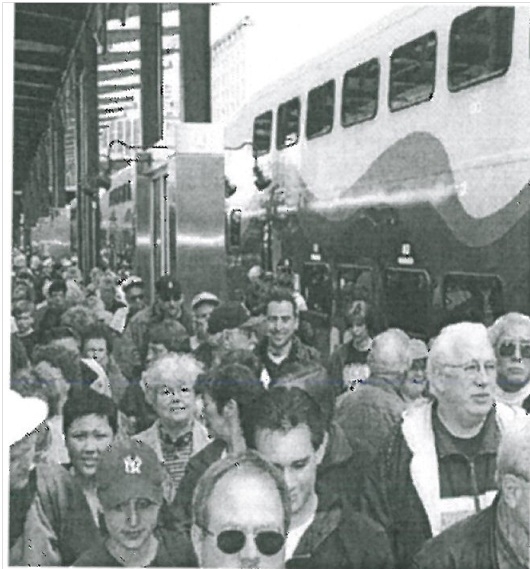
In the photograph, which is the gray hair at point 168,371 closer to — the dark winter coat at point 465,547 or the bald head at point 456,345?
the bald head at point 456,345

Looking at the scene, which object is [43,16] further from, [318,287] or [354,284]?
[354,284]

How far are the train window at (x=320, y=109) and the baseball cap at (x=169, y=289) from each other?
91 centimetres

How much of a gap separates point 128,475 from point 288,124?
5.23ft

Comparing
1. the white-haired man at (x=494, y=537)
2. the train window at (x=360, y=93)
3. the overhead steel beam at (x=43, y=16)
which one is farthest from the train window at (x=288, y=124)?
the white-haired man at (x=494, y=537)

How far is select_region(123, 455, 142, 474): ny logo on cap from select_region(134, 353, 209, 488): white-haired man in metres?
0.07

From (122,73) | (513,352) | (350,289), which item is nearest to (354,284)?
(350,289)

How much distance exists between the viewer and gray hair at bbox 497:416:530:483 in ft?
8.64

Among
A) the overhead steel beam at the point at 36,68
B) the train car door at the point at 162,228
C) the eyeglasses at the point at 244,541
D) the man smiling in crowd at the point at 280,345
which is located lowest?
the eyeglasses at the point at 244,541

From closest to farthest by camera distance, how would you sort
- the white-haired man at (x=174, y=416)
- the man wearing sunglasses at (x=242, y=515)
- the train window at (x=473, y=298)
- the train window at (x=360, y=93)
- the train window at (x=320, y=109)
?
1. the man wearing sunglasses at (x=242, y=515)
2. the white-haired man at (x=174, y=416)
3. the train window at (x=473, y=298)
4. the train window at (x=360, y=93)
5. the train window at (x=320, y=109)

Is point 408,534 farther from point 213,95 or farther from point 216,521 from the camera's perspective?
point 213,95

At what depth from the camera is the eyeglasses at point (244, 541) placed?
7.73 feet

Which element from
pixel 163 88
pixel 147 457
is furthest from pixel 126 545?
pixel 163 88

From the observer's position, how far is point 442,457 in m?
2.61

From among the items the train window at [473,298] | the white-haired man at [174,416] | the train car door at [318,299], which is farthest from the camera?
the train car door at [318,299]
